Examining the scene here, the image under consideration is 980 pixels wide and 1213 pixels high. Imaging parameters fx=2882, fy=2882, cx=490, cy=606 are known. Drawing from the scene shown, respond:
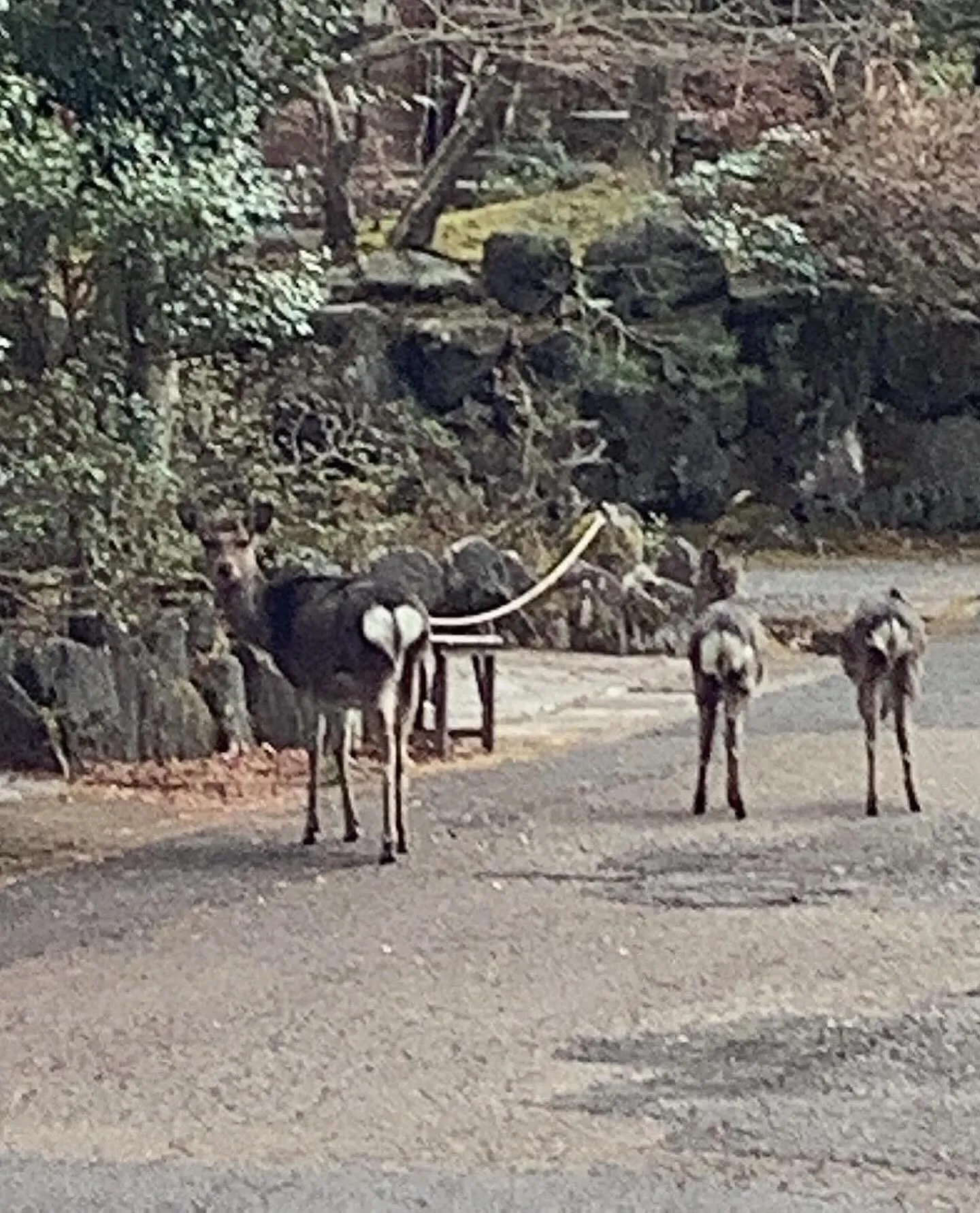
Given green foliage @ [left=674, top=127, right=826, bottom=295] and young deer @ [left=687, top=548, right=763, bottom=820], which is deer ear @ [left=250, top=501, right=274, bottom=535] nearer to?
young deer @ [left=687, top=548, right=763, bottom=820]

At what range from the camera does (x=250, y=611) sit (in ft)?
37.4

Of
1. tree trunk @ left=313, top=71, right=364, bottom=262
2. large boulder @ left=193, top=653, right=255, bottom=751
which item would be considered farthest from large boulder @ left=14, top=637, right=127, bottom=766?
tree trunk @ left=313, top=71, right=364, bottom=262

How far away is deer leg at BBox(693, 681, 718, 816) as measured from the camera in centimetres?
1156

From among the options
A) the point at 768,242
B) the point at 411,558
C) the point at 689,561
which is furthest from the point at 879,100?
the point at 411,558

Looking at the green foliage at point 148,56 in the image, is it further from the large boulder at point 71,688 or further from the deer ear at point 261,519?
the large boulder at point 71,688

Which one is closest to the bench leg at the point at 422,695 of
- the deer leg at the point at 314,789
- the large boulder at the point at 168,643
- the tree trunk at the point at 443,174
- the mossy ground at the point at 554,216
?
the deer leg at the point at 314,789

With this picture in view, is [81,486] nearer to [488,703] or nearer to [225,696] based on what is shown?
[225,696]

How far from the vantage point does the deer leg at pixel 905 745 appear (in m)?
11.6

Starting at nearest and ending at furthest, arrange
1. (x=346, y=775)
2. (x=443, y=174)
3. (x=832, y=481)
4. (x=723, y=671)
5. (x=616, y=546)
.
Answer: (x=346, y=775) < (x=723, y=671) < (x=616, y=546) < (x=832, y=481) < (x=443, y=174)

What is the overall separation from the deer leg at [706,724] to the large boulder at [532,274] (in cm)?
1383

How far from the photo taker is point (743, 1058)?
286 inches

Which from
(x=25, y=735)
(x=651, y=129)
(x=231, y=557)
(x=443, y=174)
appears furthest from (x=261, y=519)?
(x=651, y=129)

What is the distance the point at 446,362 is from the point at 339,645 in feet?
46.2

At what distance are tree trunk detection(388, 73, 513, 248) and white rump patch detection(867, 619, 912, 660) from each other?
14.9 metres
